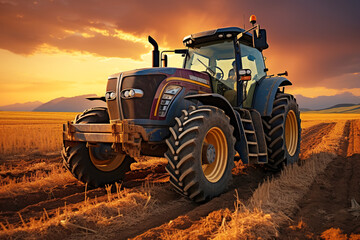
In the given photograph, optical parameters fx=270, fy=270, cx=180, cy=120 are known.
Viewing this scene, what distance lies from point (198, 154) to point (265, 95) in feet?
9.38

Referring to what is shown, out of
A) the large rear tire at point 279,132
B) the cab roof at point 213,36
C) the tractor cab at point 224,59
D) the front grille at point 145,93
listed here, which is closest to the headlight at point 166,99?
the front grille at point 145,93

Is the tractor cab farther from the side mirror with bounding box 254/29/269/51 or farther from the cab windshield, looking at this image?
the side mirror with bounding box 254/29/269/51

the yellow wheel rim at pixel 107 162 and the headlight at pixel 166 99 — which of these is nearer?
the headlight at pixel 166 99

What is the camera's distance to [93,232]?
2.93 metres

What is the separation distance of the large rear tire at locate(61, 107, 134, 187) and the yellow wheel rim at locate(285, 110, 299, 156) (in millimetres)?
4161

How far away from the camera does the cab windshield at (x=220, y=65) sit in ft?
18.1

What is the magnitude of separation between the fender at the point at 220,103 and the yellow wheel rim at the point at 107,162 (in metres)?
1.82

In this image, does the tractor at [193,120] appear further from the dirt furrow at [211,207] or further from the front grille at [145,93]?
the dirt furrow at [211,207]

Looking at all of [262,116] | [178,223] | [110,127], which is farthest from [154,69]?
[262,116]

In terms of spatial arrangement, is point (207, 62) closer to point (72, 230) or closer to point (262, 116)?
point (262, 116)

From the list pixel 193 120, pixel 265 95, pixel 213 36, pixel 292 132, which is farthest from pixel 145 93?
pixel 292 132

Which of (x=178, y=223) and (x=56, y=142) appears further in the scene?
(x=56, y=142)

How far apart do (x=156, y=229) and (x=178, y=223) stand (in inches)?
11.2

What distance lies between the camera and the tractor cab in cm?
548
